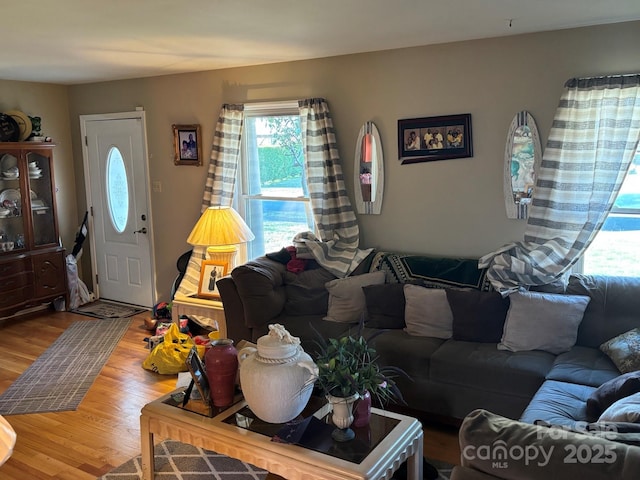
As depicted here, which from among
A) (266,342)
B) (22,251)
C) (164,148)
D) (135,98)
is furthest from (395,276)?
(22,251)

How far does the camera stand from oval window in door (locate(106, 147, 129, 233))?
596cm

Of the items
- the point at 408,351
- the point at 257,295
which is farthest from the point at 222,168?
the point at 408,351

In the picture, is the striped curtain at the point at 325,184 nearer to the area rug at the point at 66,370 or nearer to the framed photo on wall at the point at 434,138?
the framed photo on wall at the point at 434,138

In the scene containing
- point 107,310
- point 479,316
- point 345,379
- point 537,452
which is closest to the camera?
point 537,452

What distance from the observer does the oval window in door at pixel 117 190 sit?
5.96 metres

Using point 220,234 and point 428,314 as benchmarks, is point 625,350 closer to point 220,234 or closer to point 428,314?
point 428,314

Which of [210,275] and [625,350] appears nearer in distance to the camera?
[625,350]

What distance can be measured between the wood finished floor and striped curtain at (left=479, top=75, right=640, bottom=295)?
1.14 m

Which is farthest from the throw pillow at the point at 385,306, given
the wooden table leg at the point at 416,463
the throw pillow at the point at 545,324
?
the wooden table leg at the point at 416,463

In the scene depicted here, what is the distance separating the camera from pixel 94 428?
346 centimetres

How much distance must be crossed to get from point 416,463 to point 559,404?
29.0 inches

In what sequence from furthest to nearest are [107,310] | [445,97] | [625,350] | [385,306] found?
[107,310]
[445,97]
[385,306]
[625,350]

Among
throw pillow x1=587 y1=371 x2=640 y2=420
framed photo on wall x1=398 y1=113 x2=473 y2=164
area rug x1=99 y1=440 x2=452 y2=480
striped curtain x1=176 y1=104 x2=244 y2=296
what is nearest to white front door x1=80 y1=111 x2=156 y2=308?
striped curtain x1=176 y1=104 x2=244 y2=296

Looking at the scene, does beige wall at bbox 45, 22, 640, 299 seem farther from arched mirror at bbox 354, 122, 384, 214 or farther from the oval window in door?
the oval window in door
